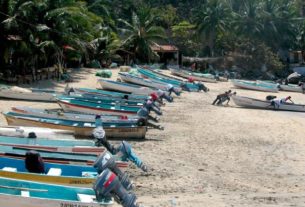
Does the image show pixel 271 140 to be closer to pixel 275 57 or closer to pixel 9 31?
pixel 9 31

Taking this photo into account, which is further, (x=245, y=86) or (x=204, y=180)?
(x=245, y=86)

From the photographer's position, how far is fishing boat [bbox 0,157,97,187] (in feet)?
32.0

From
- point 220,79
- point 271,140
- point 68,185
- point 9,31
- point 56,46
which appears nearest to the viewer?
point 68,185

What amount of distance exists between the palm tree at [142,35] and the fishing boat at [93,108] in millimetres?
25805

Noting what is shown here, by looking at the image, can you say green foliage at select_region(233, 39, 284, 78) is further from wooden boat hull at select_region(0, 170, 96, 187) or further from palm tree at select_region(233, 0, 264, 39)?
wooden boat hull at select_region(0, 170, 96, 187)

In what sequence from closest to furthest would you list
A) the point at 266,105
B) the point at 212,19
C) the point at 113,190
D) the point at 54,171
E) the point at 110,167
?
the point at 113,190
the point at 110,167
the point at 54,171
the point at 266,105
the point at 212,19

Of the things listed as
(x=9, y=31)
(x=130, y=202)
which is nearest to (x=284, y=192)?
(x=130, y=202)

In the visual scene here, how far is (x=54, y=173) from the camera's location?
10406 millimetres

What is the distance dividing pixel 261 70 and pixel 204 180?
43.9 meters

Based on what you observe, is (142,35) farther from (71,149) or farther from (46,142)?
(71,149)

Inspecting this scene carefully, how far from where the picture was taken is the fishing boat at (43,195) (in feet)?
27.8

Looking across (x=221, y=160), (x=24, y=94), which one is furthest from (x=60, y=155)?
(x=24, y=94)

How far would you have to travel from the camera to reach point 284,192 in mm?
12781

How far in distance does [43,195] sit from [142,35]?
133 ft
